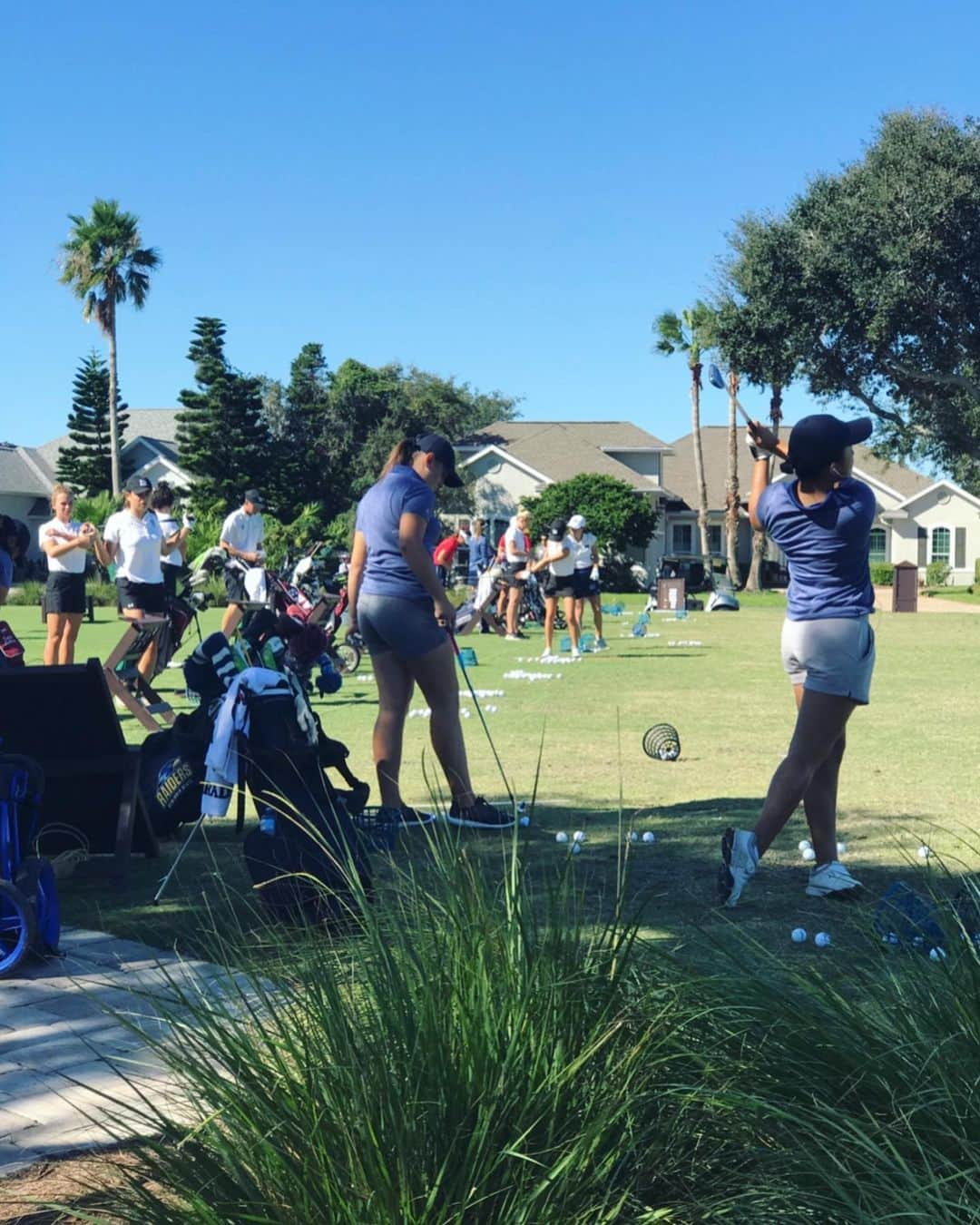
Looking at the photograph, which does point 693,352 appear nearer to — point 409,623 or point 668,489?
point 668,489

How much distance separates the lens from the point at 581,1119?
2.54m

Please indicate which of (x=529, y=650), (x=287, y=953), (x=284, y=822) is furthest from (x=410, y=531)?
(x=529, y=650)

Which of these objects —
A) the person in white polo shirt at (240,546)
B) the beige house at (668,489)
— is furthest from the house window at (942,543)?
the person in white polo shirt at (240,546)

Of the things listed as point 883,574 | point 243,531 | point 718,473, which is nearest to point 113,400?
point 718,473

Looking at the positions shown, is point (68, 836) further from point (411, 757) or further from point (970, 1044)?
point (970, 1044)

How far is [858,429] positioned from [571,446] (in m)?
62.7

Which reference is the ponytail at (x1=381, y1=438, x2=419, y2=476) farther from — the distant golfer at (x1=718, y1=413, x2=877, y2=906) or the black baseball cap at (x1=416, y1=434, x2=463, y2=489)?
the distant golfer at (x1=718, y1=413, x2=877, y2=906)

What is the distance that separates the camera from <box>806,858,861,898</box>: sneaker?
18.4ft

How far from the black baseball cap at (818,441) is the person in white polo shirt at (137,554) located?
24.9 feet

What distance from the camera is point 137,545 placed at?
39.4 feet

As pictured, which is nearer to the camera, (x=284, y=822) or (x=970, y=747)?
(x=284, y=822)

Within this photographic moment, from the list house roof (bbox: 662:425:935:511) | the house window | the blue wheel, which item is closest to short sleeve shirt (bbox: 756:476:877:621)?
the blue wheel

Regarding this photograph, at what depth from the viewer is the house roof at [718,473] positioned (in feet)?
234

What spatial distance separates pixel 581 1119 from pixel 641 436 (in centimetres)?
6824
